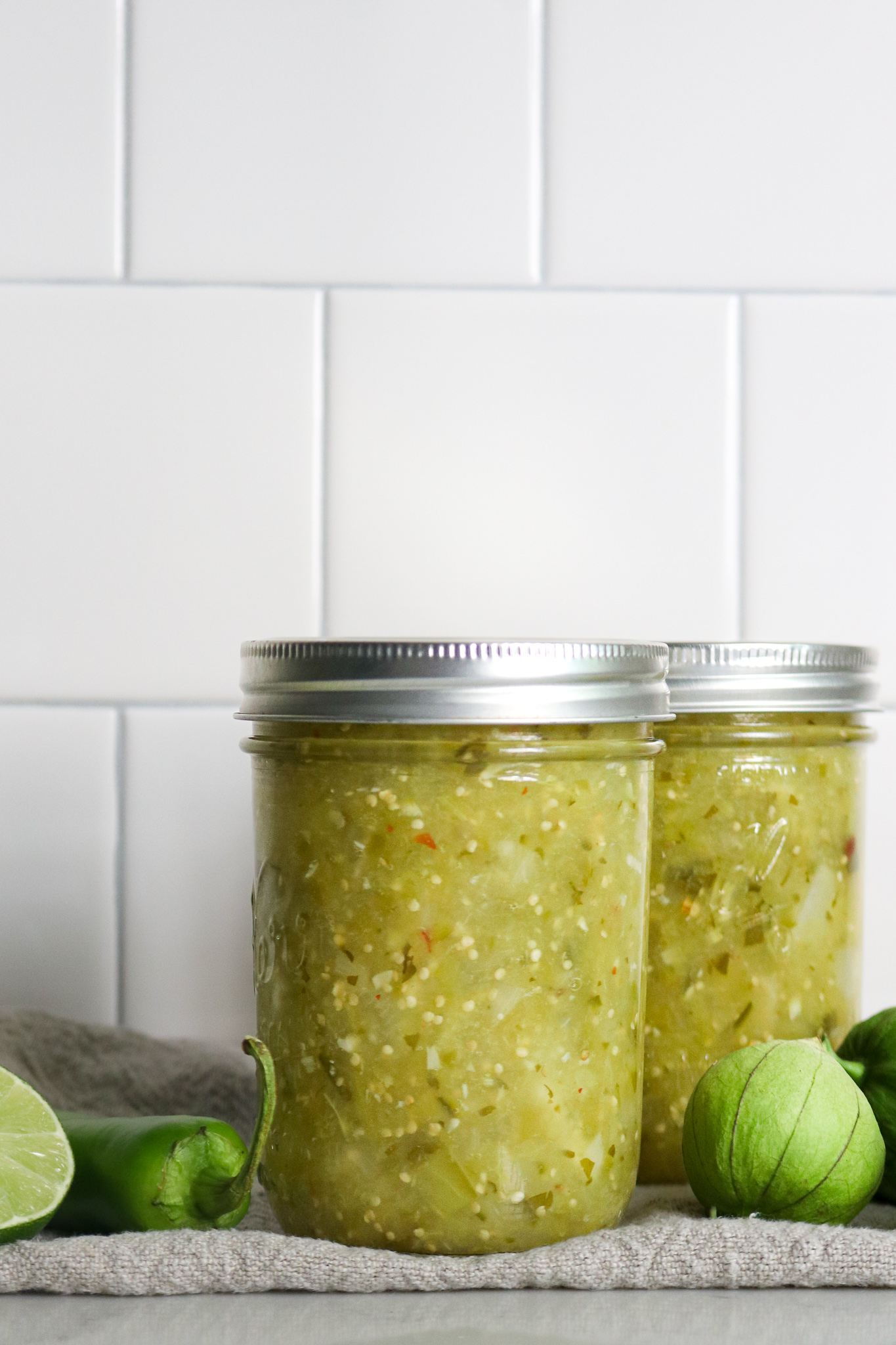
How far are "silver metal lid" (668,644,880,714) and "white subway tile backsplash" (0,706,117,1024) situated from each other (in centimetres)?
44

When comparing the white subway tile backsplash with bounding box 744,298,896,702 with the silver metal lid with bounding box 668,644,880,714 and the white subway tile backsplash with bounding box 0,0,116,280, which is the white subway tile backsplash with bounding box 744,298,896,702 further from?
the white subway tile backsplash with bounding box 0,0,116,280

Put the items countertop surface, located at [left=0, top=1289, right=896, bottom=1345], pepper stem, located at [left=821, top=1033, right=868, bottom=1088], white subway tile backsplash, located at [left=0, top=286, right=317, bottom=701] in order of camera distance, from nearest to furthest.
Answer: countertop surface, located at [left=0, top=1289, right=896, bottom=1345] → pepper stem, located at [left=821, top=1033, right=868, bottom=1088] → white subway tile backsplash, located at [left=0, top=286, right=317, bottom=701]

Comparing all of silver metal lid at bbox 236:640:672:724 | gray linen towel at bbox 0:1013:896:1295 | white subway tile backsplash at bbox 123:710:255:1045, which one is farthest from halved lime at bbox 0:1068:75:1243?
white subway tile backsplash at bbox 123:710:255:1045

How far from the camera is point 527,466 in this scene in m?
0.92

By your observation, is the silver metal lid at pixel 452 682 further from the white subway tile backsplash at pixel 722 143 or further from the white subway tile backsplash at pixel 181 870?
the white subway tile backsplash at pixel 722 143

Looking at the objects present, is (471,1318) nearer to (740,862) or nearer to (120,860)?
(740,862)

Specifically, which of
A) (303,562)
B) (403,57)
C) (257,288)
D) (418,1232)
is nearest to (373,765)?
(418,1232)

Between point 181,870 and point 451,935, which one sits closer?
point 451,935

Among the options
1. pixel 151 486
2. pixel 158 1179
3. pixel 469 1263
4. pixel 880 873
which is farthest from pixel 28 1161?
pixel 880 873

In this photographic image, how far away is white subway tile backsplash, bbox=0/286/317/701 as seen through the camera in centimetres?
90

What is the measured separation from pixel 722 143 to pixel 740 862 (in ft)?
1.81

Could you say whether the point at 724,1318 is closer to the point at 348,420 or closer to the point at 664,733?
the point at 664,733

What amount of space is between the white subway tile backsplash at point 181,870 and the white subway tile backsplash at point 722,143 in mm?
428

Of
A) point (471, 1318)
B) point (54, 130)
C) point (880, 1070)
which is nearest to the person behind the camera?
point (471, 1318)
